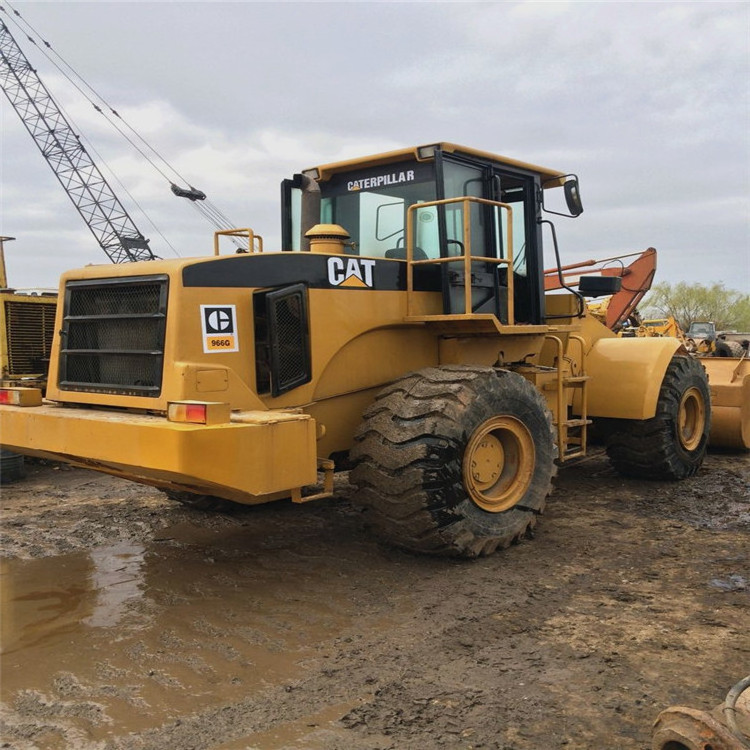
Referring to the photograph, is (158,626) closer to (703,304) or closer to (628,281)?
(628,281)

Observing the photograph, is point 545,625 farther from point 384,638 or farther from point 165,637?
point 165,637

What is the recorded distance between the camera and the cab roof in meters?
5.38

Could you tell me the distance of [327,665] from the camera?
346 centimetres

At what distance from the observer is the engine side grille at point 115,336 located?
14.2ft

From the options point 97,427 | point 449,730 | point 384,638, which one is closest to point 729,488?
point 384,638

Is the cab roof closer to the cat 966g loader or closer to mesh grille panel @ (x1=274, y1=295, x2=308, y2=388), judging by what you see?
the cat 966g loader

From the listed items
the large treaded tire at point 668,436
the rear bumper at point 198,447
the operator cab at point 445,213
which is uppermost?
the operator cab at point 445,213

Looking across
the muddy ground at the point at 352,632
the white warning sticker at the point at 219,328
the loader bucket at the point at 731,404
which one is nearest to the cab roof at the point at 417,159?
the white warning sticker at the point at 219,328

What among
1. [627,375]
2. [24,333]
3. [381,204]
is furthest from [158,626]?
[24,333]

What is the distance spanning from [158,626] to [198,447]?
40.6 inches

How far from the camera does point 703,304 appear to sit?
4719 centimetres

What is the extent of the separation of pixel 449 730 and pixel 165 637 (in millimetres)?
1635

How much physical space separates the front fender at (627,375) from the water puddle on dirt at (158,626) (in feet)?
10.8

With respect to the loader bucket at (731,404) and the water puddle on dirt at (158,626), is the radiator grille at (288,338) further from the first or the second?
the loader bucket at (731,404)
